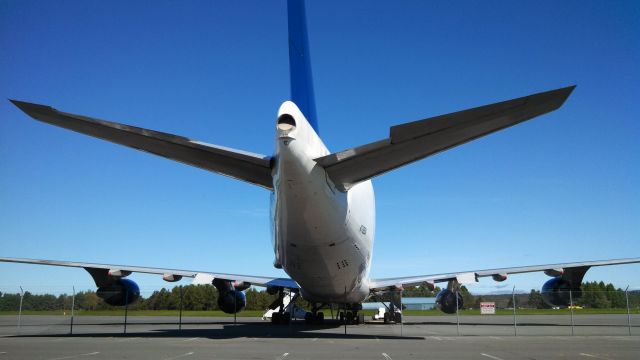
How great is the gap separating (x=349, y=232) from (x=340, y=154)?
3.67m

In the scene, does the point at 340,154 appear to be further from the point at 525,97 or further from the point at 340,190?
the point at 525,97

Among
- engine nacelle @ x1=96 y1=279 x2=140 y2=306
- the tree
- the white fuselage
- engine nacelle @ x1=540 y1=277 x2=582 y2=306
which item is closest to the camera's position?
the white fuselage

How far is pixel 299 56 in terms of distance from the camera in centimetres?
1544

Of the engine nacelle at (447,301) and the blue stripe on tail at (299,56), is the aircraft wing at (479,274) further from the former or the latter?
the blue stripe on tail at (299,56)

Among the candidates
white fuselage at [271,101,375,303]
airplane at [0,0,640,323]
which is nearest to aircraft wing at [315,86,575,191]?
airplane at [0,0,640,323]

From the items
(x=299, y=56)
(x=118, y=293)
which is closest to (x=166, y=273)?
(x=118, y=293)

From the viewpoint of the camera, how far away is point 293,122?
10586 millimetres

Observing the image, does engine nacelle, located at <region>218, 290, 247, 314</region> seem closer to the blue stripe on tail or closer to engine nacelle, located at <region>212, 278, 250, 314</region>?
engine nacelle, located at <region>212, 278, 250, 314</region>

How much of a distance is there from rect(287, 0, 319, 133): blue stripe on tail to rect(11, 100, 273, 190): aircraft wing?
4358mm

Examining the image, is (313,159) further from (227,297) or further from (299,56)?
(227,297)

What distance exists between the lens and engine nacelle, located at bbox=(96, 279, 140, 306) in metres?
20.7

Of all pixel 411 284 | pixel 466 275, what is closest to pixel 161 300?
pixel 411 284

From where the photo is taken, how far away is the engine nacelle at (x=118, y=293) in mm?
20703

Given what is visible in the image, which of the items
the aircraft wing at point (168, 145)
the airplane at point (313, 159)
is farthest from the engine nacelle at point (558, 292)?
the aircraft wing at point (168, 145)
